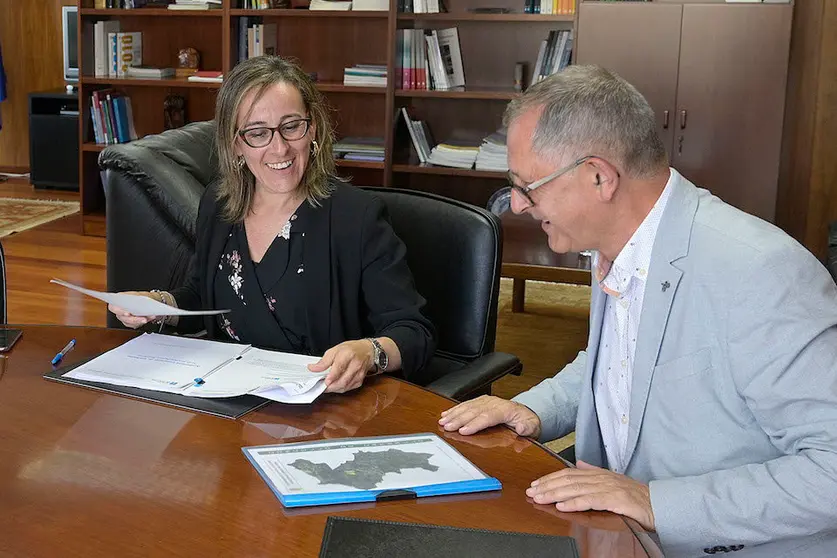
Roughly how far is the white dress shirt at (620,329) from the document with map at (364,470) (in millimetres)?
318

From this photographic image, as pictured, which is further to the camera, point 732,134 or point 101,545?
point 732,134

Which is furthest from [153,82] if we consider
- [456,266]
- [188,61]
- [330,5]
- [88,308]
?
[456,266]

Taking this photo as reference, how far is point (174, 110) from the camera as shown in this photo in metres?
6.19

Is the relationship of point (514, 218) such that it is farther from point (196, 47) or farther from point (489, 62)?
point (196, 47)

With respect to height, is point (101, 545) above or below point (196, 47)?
below

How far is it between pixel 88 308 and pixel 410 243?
279 cm

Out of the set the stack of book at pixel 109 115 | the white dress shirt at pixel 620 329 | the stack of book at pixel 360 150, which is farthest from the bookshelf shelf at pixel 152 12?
the white dress shirt at pixel 620 329

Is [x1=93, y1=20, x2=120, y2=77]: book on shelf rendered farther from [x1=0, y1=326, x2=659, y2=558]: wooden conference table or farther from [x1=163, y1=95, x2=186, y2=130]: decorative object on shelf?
[x1=0, y1=326, x2=659, y2=558]: wooden conference table

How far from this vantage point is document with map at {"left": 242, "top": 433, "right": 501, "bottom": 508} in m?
1.28

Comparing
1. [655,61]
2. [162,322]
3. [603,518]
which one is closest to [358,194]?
[162,322]

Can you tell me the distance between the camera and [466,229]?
2.24m

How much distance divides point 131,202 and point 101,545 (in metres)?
1.64

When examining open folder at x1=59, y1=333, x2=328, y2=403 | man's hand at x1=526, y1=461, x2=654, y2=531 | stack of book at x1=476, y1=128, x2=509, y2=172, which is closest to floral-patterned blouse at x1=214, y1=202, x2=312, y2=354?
open folder at x1=59, y1=333, x2=328, y2=403

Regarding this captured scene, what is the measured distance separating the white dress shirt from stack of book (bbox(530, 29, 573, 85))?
3.82 meters
